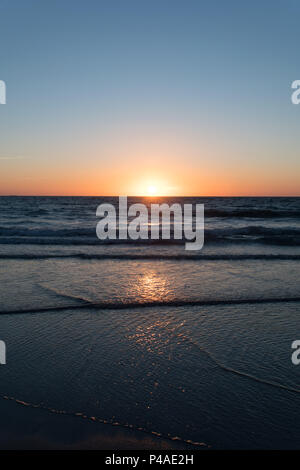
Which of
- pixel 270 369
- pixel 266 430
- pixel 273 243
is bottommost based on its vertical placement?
pixel 266 430

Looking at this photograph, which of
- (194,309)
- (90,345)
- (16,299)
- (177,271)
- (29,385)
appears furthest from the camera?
(177,271)

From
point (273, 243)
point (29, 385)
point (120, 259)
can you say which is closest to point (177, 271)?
point (120, 259)

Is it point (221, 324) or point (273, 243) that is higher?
point (273, 243)

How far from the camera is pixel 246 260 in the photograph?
10414 millimetres

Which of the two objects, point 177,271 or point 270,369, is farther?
point 177,271

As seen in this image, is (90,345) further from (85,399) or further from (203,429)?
(203,429)

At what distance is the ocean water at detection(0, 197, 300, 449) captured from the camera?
2670 mm

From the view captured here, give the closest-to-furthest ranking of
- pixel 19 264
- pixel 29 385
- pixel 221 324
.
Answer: pixel 29 385, pixel 221 324, pixel 19 264

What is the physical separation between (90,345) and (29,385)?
0.98m

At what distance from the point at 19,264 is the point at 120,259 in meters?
3.13

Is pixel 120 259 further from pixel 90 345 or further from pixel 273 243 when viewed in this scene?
pixel 273 243

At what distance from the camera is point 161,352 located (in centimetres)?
385

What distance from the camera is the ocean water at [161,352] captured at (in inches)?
105

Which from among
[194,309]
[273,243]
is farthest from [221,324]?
[273,243]
